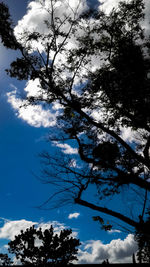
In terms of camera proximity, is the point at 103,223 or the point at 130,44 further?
the point at 130,44

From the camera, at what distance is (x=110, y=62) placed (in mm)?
11680

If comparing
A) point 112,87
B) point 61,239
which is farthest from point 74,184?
point 61,239

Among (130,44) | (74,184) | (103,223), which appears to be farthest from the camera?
(130,44)

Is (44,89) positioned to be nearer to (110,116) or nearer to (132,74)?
(110,116)

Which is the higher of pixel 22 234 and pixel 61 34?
pixel 61 34

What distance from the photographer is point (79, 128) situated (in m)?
11.3

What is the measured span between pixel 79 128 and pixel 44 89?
384 centimetres

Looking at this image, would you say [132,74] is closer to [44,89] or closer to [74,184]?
[44,89]

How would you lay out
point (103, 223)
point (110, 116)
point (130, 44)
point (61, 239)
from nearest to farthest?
1. point (103, 223)
2. point (110, 116)
3. point (130, 44)
4. point (61, 239)

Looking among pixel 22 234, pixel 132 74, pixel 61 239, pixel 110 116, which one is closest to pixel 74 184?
pixel 110 116

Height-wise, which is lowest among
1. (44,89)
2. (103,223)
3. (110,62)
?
(103,223)

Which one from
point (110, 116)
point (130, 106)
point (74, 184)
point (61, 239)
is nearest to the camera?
point (74, 184)

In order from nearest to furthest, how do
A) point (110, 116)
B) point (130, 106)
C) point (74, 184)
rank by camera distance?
point (74, 184) < point (130, 106) < point (110, 116)

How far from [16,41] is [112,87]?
717 cm
